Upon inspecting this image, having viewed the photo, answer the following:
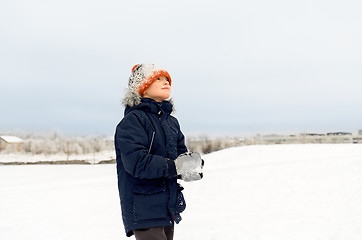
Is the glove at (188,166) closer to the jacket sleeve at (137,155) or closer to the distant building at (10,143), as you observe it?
the jacket sleeve at (137,155)

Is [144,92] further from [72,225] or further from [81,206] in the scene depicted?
[81,206]

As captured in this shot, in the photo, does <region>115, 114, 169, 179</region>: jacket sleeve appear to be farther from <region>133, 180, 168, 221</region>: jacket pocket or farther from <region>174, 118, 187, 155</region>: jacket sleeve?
<region>174, 118, 187, 155</region>: jacket sleeve

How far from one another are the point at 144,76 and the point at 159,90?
0.54 ft

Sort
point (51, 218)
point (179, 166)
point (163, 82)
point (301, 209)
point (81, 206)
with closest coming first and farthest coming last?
point (179, 166) < point (163, 82) < point (51, 218) < point (301, 209) < point (81, 206)

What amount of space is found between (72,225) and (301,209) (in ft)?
18.3

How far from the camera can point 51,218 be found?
758 centimetres

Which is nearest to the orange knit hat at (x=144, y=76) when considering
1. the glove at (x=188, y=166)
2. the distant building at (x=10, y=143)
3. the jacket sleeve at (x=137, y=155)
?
the jacket sleeve at (x=137, y=155)

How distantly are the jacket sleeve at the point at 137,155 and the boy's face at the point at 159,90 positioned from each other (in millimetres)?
339

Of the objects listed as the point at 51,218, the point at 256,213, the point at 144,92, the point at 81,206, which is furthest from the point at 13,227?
the point at 144,92

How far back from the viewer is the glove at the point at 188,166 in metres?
2.14

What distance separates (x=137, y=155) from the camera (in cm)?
206

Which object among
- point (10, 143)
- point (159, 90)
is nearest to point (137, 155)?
point (159, 90)

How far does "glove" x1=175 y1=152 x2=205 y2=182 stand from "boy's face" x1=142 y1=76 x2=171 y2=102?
53 cm

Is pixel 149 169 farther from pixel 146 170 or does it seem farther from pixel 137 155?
pixel 137 155
